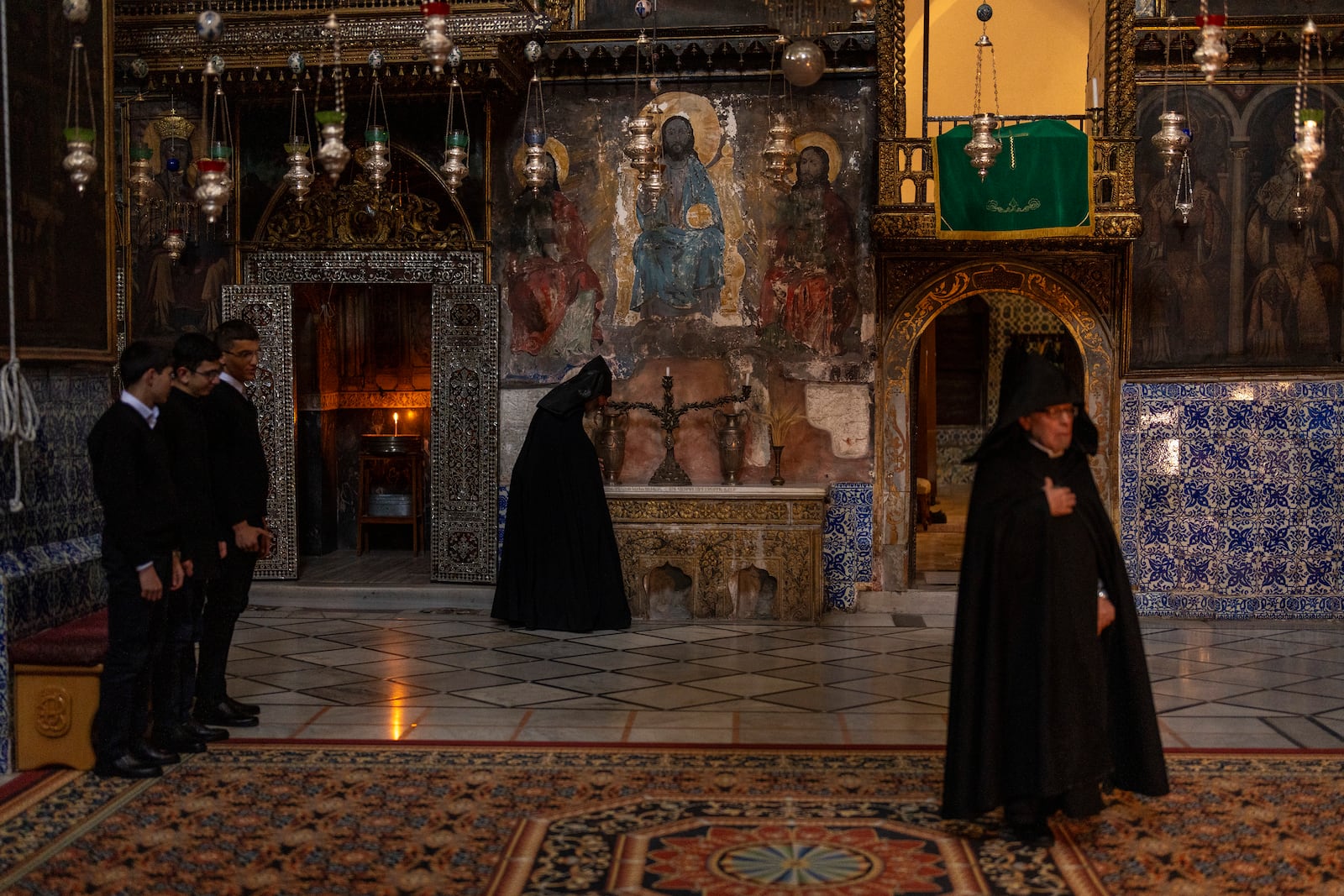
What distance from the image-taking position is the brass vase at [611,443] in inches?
371

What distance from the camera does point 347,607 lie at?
956 centimetres

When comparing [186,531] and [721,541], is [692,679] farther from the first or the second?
[186,531]

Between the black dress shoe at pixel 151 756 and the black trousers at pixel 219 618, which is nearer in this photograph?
the black dress shoe at pixel 151 756

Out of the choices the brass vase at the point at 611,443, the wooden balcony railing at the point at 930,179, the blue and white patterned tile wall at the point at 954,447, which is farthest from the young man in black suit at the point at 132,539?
the blue and white patterned tile wall at the point at 954,447

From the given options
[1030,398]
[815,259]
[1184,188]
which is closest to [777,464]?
[815,259]

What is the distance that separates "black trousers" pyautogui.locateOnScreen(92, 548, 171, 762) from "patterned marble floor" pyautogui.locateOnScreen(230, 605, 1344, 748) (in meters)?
0.72

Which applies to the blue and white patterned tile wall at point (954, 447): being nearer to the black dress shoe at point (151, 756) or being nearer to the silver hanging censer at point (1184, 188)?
the silver hanging censer at point (1184, 188)

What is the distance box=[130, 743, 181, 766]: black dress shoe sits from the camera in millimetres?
5340

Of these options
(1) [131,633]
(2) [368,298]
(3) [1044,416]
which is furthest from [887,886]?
(2) [368,298]

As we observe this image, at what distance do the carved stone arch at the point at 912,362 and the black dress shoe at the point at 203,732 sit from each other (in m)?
5.10

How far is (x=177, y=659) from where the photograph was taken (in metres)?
5.61

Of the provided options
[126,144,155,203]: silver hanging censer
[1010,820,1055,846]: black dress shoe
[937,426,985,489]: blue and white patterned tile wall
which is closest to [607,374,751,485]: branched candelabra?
[126,144,155,203]: silver hanging censer

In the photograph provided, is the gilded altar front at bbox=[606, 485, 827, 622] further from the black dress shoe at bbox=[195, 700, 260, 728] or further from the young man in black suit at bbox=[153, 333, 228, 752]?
the young man in black suit at bbox=[153, 333, 228, 752]

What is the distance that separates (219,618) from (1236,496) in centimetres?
679
